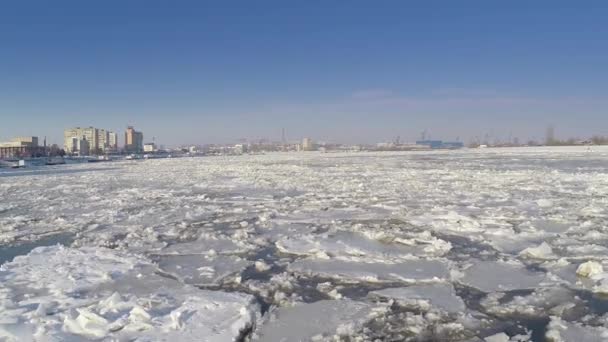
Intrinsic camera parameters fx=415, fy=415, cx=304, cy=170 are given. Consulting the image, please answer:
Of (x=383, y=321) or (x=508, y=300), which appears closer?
(x=383, y=321)

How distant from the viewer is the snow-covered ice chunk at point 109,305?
3121mm

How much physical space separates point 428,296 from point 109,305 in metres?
2.82

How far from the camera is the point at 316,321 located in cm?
330

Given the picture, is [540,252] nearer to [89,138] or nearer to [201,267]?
[201,267]

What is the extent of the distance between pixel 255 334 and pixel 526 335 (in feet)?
6.54

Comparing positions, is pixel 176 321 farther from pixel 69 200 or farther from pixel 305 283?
pixel 69 200

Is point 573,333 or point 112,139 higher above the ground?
point 112,139

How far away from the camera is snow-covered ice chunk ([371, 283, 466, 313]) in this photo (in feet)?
11.7

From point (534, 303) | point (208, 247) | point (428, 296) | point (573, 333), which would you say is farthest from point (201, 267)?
point (573, 333)

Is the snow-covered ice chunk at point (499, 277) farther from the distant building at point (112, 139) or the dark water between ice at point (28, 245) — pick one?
the distant building at point (112, 139)

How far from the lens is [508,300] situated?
370 cm

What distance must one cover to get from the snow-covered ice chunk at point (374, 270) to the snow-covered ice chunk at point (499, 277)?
0.28 meters

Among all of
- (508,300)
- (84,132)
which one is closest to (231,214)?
(508,300)

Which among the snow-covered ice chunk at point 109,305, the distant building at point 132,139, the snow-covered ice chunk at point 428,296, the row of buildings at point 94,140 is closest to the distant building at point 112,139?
the row of buildings at point 94,140
